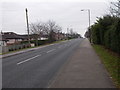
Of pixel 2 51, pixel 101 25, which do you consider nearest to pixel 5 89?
pixel 101 25

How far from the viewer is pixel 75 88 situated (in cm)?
668

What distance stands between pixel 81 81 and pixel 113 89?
1573 millimetres

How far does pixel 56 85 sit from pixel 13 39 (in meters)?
78.8

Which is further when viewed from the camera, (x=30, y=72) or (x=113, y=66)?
(x=113, y=66)

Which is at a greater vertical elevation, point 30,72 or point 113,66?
point 113,66

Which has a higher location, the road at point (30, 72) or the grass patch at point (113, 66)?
the grass patch at point (113, 66)

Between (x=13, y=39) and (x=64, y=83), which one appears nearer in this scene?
(x=64, y=83)

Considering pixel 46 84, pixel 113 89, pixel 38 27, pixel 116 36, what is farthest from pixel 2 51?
pixel 38 27

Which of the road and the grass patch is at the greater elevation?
the grass patch

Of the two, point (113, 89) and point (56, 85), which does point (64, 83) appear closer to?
point (56, 85)

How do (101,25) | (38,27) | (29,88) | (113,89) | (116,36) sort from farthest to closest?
1. (38,27)
2. (101,25)
3. (116,36)
4. (29,88)
5. (113,89)

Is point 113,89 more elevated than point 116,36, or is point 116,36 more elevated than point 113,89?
point 116,36

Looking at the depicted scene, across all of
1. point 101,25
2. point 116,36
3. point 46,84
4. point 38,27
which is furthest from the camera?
point 38,27

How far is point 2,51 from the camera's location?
32.3 meters
